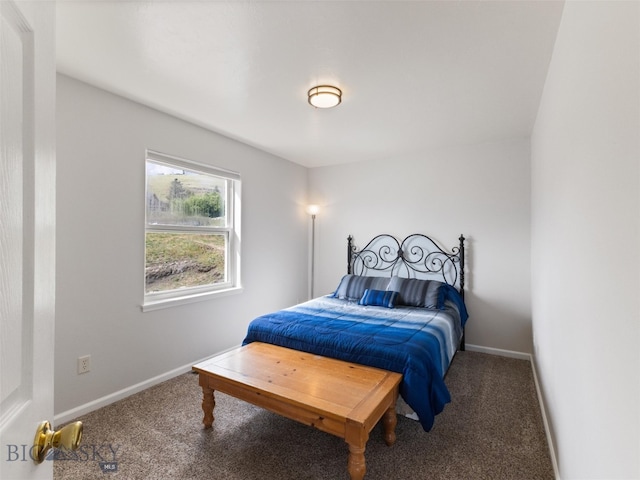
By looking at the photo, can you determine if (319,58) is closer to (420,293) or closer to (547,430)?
(420,293)

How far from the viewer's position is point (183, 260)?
10.5ft

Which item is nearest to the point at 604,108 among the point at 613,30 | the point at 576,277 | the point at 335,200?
the point at 613,30

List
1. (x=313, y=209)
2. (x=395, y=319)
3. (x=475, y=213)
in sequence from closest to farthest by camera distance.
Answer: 1. (x=395, y=319)
2. (x=475, y=213)
3. (x=313, y=209)

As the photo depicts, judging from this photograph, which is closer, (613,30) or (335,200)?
(613,30)

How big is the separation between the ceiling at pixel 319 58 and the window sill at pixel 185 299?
66.5 inches

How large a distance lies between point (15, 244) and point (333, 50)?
1.87 meters

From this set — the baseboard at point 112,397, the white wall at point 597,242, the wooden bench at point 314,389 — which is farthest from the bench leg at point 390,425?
the baseboard at point 112,397

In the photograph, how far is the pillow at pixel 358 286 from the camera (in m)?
3.74

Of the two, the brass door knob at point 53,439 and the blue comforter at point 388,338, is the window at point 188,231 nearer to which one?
the blue comforter at point 388,338

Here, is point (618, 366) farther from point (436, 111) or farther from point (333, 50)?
point (436, 111)

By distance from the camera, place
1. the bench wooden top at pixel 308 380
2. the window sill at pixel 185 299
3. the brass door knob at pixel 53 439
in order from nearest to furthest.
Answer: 1. the brass door knob at pixel 53 439
2. the bench wooden top at pixel 308 380
3. the window sill at pixel 185 299

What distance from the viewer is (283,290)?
14.2 ft

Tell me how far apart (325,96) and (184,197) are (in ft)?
5.69

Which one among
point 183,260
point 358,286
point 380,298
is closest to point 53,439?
point 183,260
